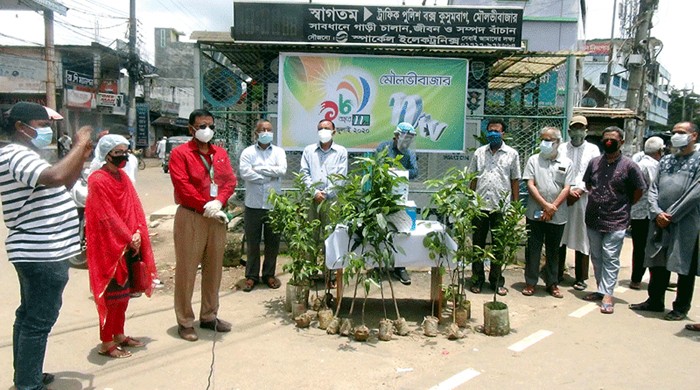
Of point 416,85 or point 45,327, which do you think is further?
point 416,85

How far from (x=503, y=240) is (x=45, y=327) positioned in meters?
3.64

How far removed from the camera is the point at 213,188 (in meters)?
4.27

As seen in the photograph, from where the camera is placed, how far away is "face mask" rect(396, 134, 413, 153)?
536 cm

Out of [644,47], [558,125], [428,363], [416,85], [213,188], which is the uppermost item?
[644,47]

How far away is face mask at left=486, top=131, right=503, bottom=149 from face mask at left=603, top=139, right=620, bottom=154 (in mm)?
1034

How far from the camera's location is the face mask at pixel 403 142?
5.36 meters

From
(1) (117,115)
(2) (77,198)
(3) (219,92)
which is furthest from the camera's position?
(1) (117,115)

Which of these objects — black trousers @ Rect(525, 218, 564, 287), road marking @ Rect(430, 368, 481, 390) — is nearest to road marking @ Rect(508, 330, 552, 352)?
road marking @ Rect(430, 368, 481, 390)

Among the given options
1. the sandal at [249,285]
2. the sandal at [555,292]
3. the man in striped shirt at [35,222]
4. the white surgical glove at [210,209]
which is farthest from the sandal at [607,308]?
the man in striped shirt at [35,222]

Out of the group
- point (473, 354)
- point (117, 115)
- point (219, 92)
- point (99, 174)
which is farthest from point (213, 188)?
point (117, 115)

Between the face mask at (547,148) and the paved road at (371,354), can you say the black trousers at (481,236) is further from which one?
the face mask at (547,148)

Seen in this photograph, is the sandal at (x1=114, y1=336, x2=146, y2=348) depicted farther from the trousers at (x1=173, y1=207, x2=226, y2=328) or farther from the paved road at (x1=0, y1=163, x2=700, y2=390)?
the trousers at (x1=173, y1=207, x2=226, y2=328)

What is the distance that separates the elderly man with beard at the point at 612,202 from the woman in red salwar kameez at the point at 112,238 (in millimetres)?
4369

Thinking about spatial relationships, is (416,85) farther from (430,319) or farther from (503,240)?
(430,319)
